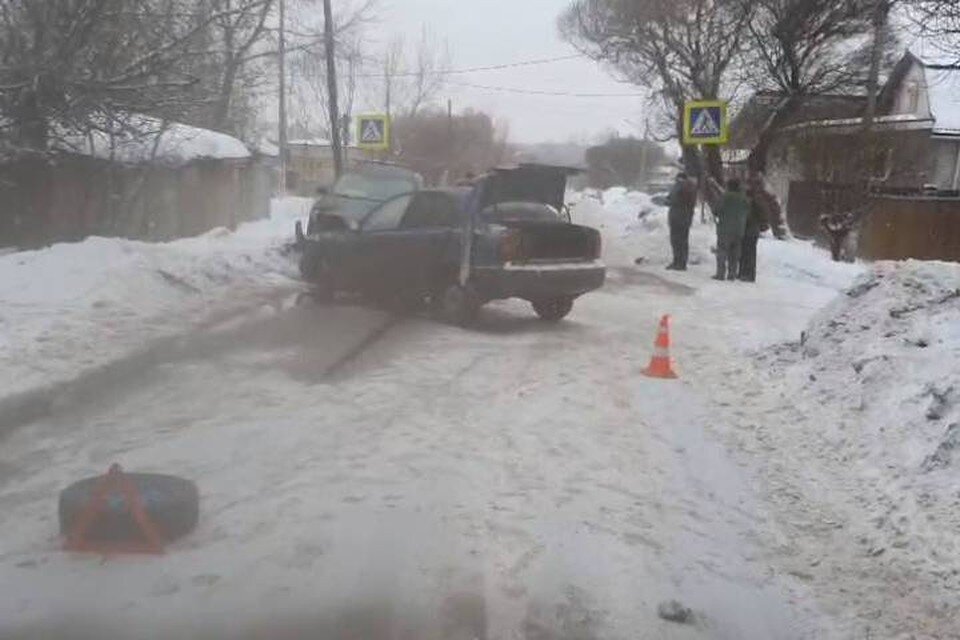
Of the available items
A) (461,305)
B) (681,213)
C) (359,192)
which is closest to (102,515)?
(461,305)

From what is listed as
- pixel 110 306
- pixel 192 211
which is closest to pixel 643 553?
pixel 110 306

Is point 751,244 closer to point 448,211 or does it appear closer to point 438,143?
point 448,211

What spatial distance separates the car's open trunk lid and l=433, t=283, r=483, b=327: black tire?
2.37ft

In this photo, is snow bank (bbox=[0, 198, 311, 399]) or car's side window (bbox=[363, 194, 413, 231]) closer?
snow bank (bbox=[0, 198, 311, 399])

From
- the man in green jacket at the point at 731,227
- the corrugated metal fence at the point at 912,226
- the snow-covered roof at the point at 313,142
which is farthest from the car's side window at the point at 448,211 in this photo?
the snow-covered roof at the point at 313,142

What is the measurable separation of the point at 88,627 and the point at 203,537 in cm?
94

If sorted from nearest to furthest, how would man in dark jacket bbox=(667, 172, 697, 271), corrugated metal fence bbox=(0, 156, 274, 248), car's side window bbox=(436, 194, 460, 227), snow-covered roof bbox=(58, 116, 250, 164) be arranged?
car's side window bbox=(436, 194, 460, 227), snow-covered roof bbox=(58, 116, 250, 164), corrugated metal fence bbox=(0, 156, 274, 248), man in dark jacket bbox=(667, 172, 697, 271)

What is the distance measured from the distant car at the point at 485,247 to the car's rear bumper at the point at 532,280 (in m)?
0.01

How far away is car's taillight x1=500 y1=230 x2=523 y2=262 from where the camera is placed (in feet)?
36.3

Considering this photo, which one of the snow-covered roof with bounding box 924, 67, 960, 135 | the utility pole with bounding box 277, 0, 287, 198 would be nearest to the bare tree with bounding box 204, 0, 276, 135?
the utility pole with bounding box 277, 0, 287, 198

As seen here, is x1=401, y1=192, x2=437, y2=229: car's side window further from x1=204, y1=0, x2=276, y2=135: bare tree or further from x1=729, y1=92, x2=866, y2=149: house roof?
x1=729, y1=92, x2=866, y2=149: house roof

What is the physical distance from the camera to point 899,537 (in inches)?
201

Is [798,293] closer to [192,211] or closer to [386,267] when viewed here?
[386,267]

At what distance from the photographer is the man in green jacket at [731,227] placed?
53.4ft
